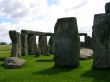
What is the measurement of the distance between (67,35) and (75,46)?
931mm

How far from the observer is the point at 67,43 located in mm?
21922

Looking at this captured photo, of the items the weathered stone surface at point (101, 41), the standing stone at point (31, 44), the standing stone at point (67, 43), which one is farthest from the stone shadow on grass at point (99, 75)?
the standing stone at point (31, 44)

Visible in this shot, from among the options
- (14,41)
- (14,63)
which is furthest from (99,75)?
(14,41)

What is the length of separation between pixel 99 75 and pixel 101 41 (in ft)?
9.50

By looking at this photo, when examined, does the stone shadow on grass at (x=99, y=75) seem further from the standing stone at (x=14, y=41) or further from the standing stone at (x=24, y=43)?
the standing stone at (x=24, y=43)

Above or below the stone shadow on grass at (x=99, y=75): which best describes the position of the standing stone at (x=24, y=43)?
above

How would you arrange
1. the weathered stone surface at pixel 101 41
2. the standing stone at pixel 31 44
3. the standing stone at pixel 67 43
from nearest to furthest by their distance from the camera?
the weathered stone surface at pixel 101 41 < the standing stone at pixel 67 43 < the standing stone at pixel 31 44

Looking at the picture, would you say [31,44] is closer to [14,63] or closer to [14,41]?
[14,41]

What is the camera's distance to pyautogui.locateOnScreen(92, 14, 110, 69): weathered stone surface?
19.6 meters

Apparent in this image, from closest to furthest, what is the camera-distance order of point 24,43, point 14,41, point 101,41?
point 101,41, point 14,41, point 24,43

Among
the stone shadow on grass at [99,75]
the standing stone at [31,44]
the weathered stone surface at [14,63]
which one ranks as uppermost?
the standing stone at [31,44]

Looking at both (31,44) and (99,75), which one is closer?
(99,75)

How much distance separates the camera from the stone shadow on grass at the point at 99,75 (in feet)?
54.1

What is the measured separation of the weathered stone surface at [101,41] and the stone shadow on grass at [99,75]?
0.58 meters
